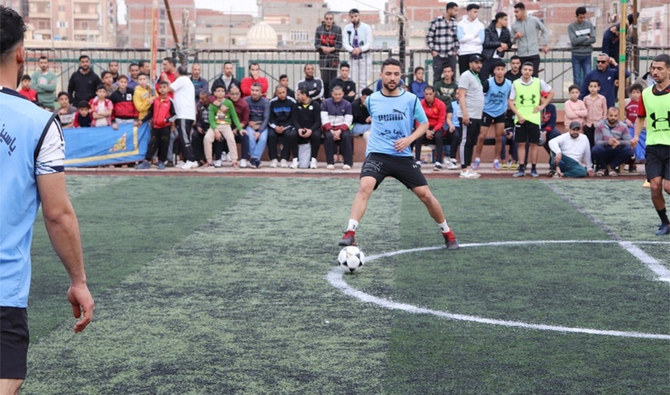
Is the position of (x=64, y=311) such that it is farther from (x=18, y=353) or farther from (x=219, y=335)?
(x=18, y=353)

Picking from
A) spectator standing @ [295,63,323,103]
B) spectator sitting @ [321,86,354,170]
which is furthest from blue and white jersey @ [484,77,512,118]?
spectator standing @ [295,63,323,103]

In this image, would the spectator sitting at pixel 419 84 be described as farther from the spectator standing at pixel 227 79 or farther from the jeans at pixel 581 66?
the jeans at pixel 581 66

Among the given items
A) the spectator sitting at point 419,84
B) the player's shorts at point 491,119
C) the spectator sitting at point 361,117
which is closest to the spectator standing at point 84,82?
the spectator sitting at point 361,117

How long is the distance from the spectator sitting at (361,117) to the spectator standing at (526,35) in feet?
10.7

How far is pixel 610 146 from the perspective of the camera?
1816cm

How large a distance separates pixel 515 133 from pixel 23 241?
1550 cm

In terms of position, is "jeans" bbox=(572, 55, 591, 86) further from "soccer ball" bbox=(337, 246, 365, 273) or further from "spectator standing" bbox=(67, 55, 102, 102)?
"soccer ball" bbox=(337, 246, 365, 273)

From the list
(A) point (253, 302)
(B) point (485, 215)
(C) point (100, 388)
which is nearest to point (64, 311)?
(A) point (253, 302)

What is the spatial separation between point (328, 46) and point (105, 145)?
527 centimetres

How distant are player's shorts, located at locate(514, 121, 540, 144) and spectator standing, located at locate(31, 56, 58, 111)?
9.77m

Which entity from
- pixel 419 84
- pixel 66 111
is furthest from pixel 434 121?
pixel 66 111

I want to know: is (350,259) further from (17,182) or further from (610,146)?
(610,146)

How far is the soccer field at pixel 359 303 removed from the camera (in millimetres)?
5945

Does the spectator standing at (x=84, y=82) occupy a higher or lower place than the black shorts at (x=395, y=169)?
higher
